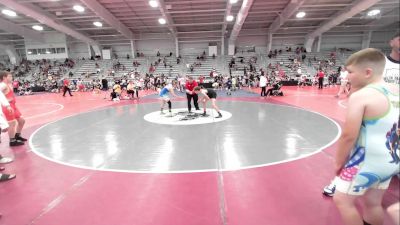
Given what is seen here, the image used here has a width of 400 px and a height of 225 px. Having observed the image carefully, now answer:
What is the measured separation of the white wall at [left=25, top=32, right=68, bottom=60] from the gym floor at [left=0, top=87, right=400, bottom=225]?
3011 centimetres

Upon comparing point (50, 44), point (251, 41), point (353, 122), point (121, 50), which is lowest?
point (353, 122)

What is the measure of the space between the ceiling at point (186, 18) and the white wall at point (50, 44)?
1.26 metres

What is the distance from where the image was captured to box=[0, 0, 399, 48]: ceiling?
70.0ft

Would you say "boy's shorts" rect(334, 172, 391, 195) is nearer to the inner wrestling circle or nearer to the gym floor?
the gym floor

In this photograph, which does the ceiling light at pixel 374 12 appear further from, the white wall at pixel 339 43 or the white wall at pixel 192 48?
the white wall at pixel 192 48

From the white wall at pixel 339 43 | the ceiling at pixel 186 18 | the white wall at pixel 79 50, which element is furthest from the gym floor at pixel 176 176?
the white wall at pixel 79 50

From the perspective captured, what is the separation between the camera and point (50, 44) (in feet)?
107

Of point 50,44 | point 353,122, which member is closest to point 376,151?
point 353,122

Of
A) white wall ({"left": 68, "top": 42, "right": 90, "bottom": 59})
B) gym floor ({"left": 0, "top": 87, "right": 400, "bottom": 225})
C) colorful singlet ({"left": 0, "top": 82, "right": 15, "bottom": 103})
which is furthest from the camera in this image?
white wall ({"left": 68, "top": 42, "right": 90, "bottom": 59})

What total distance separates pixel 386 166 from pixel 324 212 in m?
1.45

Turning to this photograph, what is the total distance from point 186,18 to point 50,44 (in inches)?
787

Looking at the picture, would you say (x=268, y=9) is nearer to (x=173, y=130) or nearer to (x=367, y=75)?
(x=173, y=130)

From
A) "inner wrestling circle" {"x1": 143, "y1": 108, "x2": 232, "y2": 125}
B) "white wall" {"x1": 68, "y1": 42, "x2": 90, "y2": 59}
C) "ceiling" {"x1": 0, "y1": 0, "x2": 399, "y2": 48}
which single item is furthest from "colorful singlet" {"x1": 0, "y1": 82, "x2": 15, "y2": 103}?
"white wall" {"x1": 68, "y1": 42, "x2": 90, "y2": 59}

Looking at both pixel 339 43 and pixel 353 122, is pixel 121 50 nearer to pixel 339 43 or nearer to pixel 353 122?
pixel 339 43
